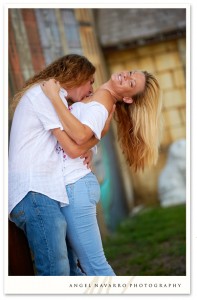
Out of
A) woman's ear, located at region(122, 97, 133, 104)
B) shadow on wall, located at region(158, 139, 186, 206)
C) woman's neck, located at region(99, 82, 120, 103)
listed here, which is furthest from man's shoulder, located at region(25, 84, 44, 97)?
shadow on wall, located at region(158, 139, 186, 206)

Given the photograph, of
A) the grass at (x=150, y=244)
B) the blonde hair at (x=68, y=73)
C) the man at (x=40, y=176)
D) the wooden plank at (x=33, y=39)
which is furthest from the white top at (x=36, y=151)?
the grass at (x=150, y=244)

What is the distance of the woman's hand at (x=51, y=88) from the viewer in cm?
276

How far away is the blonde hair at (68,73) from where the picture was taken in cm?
294

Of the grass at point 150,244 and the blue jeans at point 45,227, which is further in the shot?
the grass at point 150,244

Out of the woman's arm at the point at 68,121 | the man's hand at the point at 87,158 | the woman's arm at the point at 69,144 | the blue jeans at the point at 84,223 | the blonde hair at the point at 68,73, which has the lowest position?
the blue jeans at the point at 84,223

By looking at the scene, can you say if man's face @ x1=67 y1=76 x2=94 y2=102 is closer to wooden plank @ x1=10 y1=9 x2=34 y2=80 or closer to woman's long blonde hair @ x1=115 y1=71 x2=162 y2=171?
woman's long blonde hair @ x1=115 y1=71 x2=162 y2=171

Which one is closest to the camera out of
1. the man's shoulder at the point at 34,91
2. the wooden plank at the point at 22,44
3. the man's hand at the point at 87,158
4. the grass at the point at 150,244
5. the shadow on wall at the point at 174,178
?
the man's shoulder at the point at 34,91

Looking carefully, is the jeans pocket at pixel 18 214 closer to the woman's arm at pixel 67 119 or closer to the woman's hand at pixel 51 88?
the woman's arm at pixel 67 119

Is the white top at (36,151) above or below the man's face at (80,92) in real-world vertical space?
below

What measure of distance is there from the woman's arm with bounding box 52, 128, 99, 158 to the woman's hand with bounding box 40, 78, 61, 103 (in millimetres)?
155

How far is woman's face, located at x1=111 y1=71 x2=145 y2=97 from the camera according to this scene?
2965 mm

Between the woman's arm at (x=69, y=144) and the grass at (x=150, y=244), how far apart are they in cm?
192
